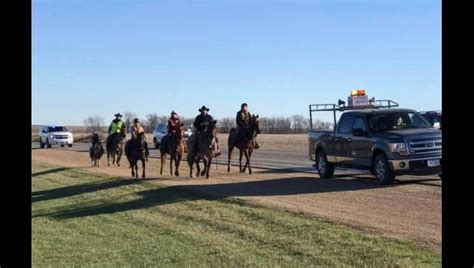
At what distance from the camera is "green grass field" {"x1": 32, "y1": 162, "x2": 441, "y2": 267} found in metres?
8.48

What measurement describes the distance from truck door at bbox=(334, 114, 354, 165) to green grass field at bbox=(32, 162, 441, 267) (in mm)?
5569

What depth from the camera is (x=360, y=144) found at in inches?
715

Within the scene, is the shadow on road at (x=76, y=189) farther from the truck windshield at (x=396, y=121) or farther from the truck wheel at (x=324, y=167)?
the truck windshield at (x=396, y=121)

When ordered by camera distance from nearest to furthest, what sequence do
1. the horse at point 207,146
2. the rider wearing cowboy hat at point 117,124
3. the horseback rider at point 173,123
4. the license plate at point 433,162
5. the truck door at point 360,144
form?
the license plate at point 433,162 < the truck door at point 360,144 < the horse at point 207,146 < the horseback rider at point 173,123 < the rider wearing cowboy hat at point 117,124

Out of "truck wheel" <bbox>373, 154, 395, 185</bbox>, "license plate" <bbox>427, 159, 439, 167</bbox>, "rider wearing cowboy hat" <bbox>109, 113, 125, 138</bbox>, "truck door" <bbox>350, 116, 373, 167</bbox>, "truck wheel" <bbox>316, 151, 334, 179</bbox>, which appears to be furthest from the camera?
"rider wearing cowboy hat" <bbox>109, 113, 125, 138</bbox>

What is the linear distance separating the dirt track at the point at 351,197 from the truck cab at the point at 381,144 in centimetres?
50

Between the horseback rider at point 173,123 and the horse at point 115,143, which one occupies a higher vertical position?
the horseback rider at point 173,123

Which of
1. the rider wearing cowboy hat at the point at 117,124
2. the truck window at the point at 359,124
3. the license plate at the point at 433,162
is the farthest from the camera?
the rider wearing cowboy hat at the point at 117,124

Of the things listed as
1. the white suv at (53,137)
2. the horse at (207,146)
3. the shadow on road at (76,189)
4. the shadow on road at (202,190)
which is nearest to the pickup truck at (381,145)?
the shadow on road at (202,190)

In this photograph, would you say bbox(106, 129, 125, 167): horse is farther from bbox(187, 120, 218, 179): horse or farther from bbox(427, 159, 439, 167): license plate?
bbox(427, 159, 439, 167): license plate

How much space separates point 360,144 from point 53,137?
4525 cm

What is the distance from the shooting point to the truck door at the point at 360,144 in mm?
17781

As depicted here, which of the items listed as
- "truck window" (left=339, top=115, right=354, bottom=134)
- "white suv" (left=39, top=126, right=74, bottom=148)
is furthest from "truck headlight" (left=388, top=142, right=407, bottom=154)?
"white suv" (left=39, top=126, right=74, bottom=148)
